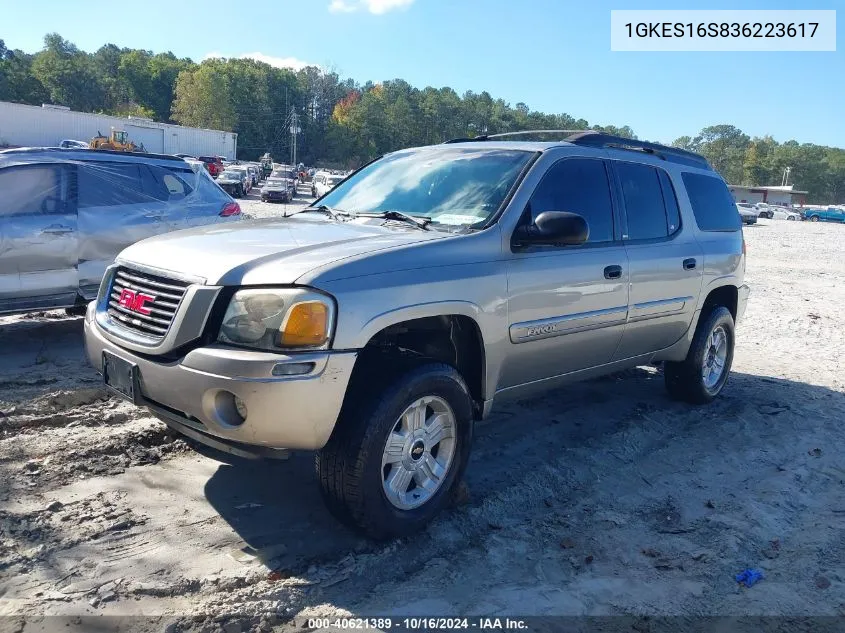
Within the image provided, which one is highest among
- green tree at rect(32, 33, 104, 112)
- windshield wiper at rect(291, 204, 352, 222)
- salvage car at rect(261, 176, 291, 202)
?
green tree at rect(32, 33, 104, 112)

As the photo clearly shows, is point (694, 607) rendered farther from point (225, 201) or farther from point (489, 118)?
point (489, 118)

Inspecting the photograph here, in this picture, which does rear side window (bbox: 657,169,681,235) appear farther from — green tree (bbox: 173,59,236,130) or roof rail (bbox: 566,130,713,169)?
green tree (bbox: 173,59,236,130)

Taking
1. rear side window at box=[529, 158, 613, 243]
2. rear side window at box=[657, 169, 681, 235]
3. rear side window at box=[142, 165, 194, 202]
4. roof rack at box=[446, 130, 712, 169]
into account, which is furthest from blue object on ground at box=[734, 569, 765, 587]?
rear side window at box=[142, 165, 194, 202]

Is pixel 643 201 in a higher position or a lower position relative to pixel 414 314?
higher

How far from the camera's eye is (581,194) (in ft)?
14.3

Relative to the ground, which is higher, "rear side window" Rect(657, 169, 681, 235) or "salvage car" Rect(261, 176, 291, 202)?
"salvage car" Rect(261, 176, 291, 202)

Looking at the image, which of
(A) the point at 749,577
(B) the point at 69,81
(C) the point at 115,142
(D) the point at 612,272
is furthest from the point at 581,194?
(B) the point at 69,81

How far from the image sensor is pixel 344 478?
3055 millimetres

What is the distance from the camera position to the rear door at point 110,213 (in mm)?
6703

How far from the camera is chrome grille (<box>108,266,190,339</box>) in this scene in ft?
10.3

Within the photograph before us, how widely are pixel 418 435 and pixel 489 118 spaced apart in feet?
309

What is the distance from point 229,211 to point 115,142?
3765 cm

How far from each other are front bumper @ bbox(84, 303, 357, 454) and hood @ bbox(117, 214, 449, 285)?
1.18 feet

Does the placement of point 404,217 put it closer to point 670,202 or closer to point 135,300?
point 135,300
